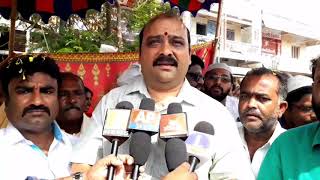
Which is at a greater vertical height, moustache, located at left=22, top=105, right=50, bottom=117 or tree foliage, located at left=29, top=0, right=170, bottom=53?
tree foliage, located at left=29, top=0, right=170, bottom=53

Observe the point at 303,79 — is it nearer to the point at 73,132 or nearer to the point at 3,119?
the point at 73,132

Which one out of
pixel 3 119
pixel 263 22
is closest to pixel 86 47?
pixel 3 119

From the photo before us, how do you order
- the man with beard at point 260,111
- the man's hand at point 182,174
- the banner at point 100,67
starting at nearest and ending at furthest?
1. the man's hand at point 182,174
2. the man with beard at point 260,111
3. the banner at point 100,67

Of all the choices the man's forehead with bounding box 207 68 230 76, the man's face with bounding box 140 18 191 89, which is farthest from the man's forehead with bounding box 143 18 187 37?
the man's forehead with bounding box 207 68 230 76

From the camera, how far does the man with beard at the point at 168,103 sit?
81.2 inches

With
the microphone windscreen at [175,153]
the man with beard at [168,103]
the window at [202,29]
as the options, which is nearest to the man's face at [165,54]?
the man with beard at [168,103]

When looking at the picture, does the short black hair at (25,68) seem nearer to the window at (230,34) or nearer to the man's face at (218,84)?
the man's face at (218,84)

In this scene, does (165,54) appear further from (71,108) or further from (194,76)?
(194,76)

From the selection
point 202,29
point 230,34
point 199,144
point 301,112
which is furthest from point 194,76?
point 230,34

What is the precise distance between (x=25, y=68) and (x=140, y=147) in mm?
1114

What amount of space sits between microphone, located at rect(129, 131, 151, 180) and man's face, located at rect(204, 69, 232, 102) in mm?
2932

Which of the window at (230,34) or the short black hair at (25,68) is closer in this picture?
the short black hair at (25,68)

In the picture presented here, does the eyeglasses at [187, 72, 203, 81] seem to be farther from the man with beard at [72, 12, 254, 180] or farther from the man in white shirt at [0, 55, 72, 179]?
the man with beard at [72, 12, 254, 180]

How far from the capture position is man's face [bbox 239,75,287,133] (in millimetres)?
2895
